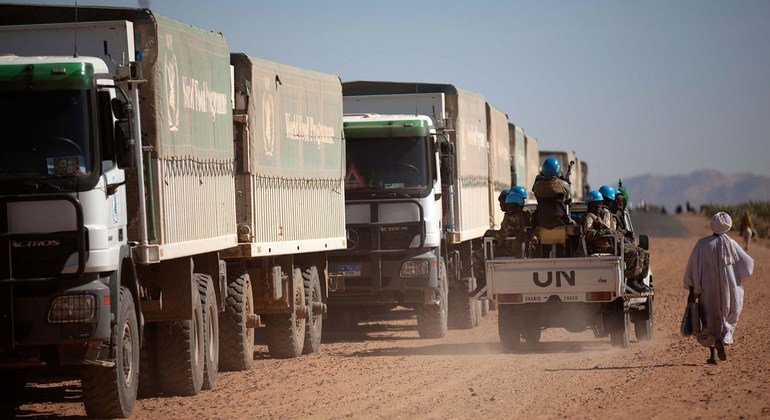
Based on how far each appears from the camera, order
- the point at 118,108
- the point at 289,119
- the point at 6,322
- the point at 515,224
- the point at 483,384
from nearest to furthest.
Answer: the point at 6,322
the point at 118,108
the point at 483,384
the point at 289,119
the point at 515,224

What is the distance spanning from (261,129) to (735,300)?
230 inches

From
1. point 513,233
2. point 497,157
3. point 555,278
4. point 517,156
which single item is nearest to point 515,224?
point 513,233

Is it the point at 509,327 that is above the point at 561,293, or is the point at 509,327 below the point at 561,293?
below

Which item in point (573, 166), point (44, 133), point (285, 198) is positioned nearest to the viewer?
point (44, 133)

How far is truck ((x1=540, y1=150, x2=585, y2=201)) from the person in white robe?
32.2 m

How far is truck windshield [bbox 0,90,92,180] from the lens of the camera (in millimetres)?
11586

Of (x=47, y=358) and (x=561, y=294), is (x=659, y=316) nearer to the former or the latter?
(x=561, y=294)

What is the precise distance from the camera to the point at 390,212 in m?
21.9

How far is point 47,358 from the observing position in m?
11.7

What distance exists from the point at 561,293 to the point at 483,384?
3771 millimetres

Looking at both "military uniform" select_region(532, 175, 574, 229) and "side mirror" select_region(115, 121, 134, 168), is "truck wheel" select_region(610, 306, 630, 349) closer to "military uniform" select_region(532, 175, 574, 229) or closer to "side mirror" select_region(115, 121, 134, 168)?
"military uniform" select_region(532, 175, 574, 229)

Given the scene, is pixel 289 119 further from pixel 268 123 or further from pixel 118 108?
pixel 118 108

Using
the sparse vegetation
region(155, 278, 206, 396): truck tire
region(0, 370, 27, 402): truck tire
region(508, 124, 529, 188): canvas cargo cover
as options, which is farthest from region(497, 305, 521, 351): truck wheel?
the sparse vegetation

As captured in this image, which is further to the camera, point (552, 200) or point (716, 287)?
point (552, 200)
